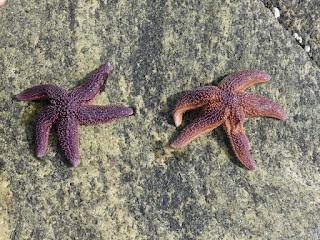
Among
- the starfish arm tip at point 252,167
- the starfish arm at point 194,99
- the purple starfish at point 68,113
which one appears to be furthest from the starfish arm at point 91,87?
the starfish arm tip at point 252,167

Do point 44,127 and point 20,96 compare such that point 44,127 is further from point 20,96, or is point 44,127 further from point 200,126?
point 200,126

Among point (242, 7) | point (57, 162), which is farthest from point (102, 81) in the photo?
point (242, 7)

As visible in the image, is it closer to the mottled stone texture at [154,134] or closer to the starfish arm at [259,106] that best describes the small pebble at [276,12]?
the mottled stone texture at [154,134]

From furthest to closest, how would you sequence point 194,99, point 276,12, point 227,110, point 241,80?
1. point 276,12
2. point 241,80
3. point 194,99
4. point 227,110

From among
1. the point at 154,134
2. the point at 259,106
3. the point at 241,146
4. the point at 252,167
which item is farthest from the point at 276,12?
the point at 154,134

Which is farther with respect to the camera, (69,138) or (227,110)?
(227,110)

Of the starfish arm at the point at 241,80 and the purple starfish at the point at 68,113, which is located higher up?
the starfish arm at the point at 241,80

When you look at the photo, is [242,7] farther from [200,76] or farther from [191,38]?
[200,76]

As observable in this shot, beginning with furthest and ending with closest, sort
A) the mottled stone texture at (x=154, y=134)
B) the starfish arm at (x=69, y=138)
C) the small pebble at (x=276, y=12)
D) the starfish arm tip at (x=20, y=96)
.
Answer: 1. the small pebble at (x=276, y=12)
2. the starfish arm tip at (x=20, y=96)
3. the mottled stone texture at (x=154, y=134)
4. the starfish arm at (x=69, y=138)
